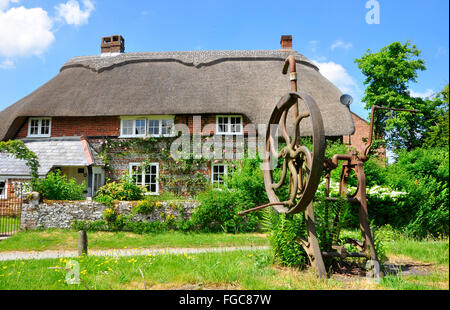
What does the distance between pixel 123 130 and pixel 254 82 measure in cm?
710

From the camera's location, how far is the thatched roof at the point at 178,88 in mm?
14086

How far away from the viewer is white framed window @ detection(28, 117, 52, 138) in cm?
1512

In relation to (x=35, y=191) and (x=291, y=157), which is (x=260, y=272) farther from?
(x=35, y=191)

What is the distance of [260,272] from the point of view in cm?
414

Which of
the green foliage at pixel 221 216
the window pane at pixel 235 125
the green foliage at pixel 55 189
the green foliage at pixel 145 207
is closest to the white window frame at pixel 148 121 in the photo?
the window pane at pixel 235 125

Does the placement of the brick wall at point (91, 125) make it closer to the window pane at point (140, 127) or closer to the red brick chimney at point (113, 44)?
the window pane at point (140, 127)

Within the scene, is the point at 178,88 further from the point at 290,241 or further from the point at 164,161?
the point at 290,241

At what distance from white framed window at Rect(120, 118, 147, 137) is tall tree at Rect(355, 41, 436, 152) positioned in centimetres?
1187

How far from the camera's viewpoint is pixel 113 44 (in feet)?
64.8

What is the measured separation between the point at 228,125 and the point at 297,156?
34.1ft

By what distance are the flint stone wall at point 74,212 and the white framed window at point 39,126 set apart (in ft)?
23.3

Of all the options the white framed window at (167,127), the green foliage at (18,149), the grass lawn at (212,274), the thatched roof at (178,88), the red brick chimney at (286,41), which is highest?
the red brick chimney at (286,41)

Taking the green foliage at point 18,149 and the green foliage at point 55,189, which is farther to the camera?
the green foliage at point 18,149
